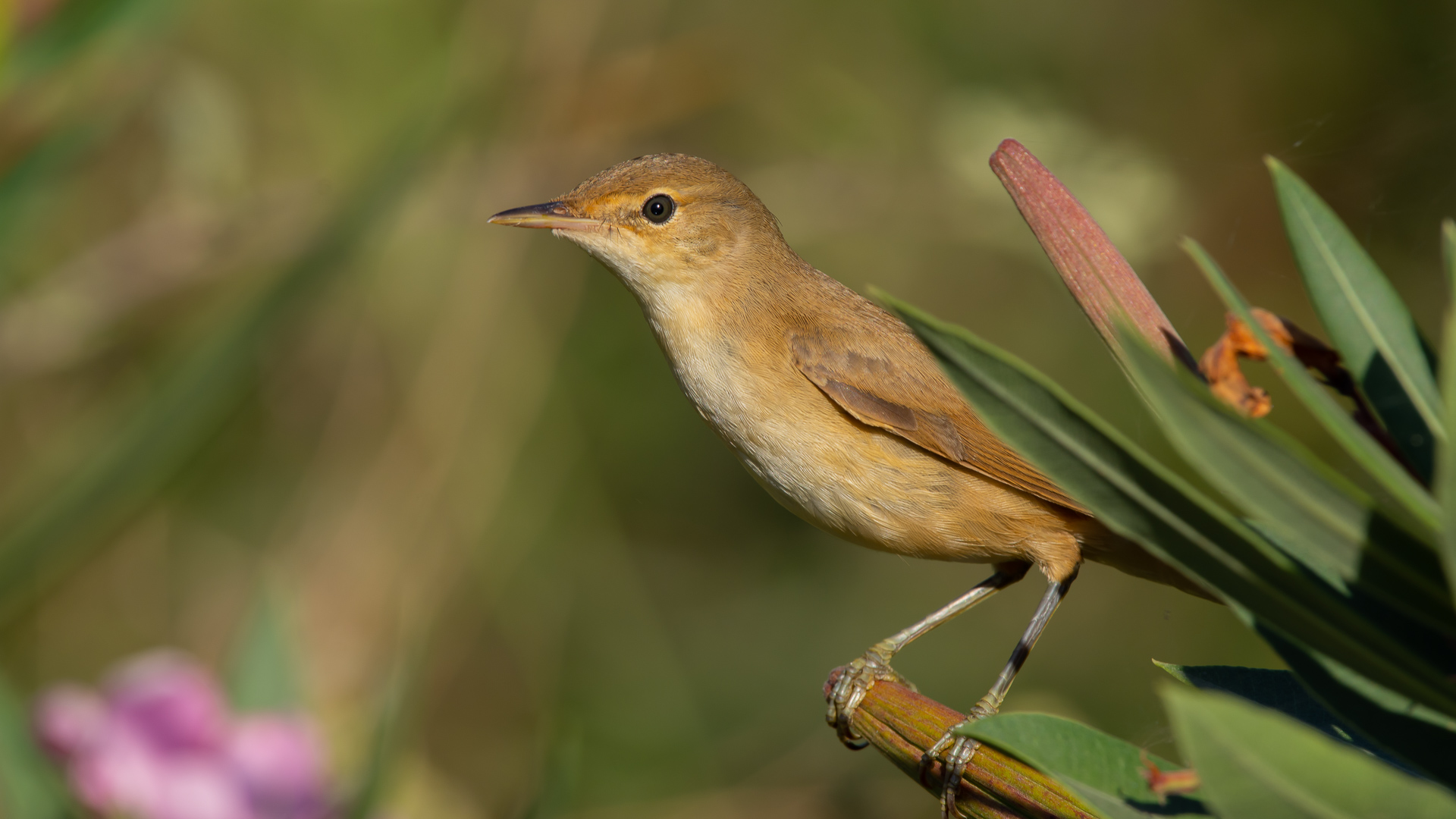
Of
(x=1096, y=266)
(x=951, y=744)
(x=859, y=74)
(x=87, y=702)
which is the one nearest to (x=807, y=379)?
(x=951, y=744)

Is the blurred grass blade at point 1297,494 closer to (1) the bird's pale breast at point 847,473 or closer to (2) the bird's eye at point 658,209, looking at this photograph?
(1) the bird's pale breast at point 847,473

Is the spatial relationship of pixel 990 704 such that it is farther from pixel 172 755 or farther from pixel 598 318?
pixel 598 318

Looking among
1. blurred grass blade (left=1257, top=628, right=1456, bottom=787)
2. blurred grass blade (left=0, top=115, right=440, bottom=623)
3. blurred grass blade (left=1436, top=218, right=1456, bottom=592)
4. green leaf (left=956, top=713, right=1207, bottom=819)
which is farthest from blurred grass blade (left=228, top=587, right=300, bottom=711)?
blurred grass blade (left=1436, top=218, right=1456, bottom=592)

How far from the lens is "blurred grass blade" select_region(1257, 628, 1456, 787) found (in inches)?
40.0

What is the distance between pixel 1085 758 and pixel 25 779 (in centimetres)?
197

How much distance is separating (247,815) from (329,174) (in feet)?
10.3

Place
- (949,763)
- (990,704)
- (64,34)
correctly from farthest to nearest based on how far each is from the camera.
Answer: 1. (64,34)
2. (990,704)
3. (949,763)

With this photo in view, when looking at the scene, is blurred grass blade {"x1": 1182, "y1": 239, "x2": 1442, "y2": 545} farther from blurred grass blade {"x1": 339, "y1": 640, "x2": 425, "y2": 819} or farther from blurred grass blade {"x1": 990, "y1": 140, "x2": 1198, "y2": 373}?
blurred grass blade {"x1": 339, "y1": 640, "x2": 425, "y2": 819}

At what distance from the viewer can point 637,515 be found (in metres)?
5.30

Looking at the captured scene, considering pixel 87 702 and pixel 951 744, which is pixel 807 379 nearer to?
pixel 951 744

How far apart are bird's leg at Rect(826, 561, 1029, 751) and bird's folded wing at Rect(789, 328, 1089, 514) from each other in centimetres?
31

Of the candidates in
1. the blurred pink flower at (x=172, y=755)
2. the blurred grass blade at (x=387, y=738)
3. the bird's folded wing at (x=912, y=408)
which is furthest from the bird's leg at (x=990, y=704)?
the blurred pink flower at (x=172, y=755)

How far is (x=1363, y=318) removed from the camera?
116cm

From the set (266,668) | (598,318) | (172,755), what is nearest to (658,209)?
(266,668)
